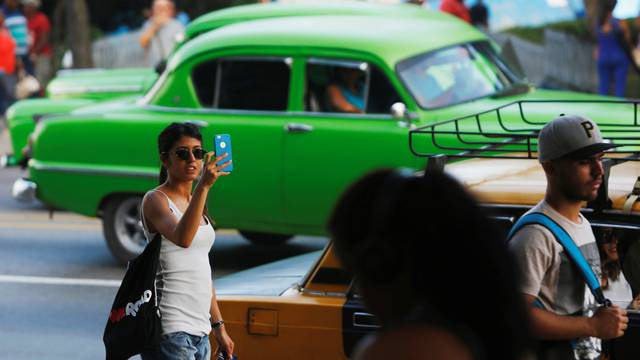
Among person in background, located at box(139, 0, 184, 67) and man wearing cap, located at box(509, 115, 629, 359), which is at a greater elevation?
man wearing cap, located at box(509, 115, 629, 359)

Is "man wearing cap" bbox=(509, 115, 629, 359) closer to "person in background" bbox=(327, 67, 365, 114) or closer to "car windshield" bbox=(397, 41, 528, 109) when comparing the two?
"car windshield" bbox=(397, 41, 528, 109)

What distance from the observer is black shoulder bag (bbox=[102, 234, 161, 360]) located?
4684mm

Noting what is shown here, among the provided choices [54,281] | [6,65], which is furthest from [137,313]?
[6,65]

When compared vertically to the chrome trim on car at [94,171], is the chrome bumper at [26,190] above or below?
below

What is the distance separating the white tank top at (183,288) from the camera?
476 centimetres

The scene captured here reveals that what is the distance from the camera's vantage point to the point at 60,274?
1022 centimetres

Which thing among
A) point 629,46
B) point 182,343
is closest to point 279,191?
point 182,343

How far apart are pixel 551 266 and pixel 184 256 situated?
5.25ft

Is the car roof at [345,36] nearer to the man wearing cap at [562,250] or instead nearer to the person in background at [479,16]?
the man wearing cap at [562,250]

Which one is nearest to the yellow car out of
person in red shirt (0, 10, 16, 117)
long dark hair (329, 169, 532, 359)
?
long dark hair (329, 169, 532, 359)

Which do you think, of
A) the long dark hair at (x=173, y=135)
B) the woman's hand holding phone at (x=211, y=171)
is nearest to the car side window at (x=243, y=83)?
the long dark hair at (x=173, y=135)

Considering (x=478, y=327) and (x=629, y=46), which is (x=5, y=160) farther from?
(x=478, y=327)

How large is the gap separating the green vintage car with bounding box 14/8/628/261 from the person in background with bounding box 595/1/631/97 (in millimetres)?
7256

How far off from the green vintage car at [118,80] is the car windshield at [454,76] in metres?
2.19
